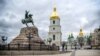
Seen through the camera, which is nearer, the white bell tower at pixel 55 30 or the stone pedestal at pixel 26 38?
the stone pedestal at pixel 26 38

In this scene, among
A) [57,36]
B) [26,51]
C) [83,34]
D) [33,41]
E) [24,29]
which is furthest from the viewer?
[83,34]

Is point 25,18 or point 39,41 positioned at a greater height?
point 25,18

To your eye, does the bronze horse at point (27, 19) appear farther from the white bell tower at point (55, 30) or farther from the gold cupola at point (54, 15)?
the gold cupola at point (54, 15)

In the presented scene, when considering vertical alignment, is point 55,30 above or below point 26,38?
above

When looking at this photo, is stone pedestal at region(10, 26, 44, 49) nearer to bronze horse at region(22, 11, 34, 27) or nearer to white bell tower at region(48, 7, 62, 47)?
bronze horse at region(22, 11, 34, 27)

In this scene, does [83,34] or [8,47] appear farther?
[83,34]

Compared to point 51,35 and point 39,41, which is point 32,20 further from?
point 51,35

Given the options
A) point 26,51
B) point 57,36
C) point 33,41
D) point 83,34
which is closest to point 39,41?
point 33,41

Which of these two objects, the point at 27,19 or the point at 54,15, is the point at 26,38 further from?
the point at 54,15

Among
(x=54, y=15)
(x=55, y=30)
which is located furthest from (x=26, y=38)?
(x=54, y=15)

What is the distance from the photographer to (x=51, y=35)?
8606 centimetres

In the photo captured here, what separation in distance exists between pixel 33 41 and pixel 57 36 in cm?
5379

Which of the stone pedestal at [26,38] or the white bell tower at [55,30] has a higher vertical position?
the white bell tower at [55,30]

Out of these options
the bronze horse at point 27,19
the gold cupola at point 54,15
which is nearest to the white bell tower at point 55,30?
the gold cupola at point 54,15
